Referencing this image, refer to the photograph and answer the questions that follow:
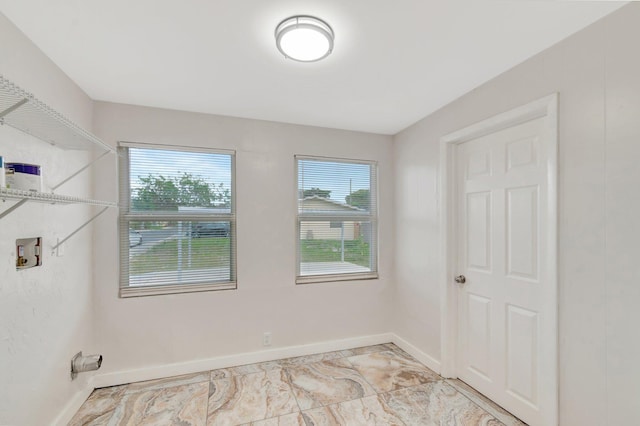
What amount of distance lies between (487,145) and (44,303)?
3182 millimetres

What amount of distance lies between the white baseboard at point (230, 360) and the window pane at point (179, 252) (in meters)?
0.73

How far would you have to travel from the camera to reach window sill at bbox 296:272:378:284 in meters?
3.04

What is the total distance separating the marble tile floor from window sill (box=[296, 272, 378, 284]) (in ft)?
2.56

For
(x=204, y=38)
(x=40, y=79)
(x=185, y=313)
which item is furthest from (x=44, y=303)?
(x=204, y=38)

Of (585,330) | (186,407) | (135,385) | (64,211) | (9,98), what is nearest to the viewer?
(9,98)

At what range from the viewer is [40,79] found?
1.72 m

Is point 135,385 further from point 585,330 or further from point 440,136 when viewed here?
point 440,136

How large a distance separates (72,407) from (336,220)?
2.58 meters

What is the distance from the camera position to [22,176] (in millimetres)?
1283

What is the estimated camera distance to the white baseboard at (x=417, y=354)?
2659 mm

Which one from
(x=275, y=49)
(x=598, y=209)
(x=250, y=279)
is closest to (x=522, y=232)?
(x=598, y=209)

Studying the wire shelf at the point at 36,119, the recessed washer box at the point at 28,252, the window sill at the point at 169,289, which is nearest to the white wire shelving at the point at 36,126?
the wire shelf at the point at 36,119

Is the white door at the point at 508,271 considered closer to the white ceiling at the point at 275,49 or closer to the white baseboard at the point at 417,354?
the white baseboard at the point at 417,354

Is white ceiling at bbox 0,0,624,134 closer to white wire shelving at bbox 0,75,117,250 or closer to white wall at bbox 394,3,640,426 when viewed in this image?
white wall at bbox 394,3,640,426
